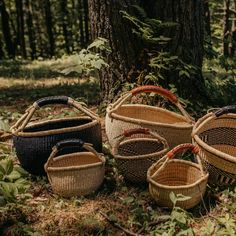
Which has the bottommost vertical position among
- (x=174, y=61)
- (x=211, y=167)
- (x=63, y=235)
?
(x=63, y=235)

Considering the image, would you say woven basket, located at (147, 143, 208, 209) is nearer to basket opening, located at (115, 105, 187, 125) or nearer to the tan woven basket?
the tan woven basket

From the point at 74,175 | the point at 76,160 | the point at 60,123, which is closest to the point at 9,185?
the point at 74,175

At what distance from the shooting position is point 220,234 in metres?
3.25

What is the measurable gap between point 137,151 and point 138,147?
0.04 metres

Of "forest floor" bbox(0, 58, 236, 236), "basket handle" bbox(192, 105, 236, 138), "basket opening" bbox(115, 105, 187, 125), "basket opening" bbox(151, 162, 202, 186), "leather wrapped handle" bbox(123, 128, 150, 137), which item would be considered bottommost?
"forest floor" bbox(0, 58, 236, 236)

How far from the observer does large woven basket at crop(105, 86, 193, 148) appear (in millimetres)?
4289

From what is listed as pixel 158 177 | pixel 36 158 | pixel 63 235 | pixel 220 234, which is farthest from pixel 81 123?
pixel 220 234

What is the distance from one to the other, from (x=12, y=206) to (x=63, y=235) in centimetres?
60

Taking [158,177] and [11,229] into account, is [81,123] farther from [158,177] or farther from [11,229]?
[11,229]

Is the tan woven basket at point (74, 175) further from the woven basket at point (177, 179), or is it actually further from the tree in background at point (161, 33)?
the tree in background at point (161, 33)

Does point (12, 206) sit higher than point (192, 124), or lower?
lower

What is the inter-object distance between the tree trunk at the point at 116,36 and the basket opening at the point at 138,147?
135 cm

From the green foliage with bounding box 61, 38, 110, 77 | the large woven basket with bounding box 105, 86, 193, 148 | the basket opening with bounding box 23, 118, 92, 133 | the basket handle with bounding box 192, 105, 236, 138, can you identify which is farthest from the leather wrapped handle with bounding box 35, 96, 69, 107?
the basket handle with bounding box 192, 105, 236, 138

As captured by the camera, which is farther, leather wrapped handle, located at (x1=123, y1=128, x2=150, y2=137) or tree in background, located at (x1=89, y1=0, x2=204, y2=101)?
tree in background, located at (x1=89, y1=0, x2=204, y2=101)
